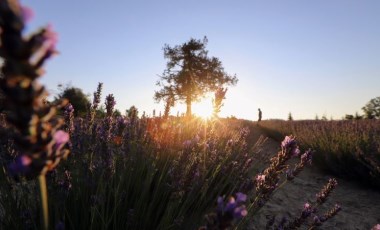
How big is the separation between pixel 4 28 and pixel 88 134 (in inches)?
80.2

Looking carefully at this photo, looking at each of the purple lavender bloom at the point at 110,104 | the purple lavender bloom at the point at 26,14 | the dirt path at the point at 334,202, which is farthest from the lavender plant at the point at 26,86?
the dirt path at the point at 334,202

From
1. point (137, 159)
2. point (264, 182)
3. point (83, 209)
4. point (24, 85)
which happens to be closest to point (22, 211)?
point (83, 209)

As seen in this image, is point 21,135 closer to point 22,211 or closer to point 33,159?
point 33,159

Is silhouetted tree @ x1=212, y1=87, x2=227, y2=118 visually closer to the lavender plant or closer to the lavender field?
→ the lavender field

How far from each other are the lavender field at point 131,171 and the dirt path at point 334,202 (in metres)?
0.02

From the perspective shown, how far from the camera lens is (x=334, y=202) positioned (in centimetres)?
458

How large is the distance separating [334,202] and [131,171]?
9.97ft

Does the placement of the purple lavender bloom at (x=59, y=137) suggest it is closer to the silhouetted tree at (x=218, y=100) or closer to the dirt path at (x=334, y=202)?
the silhouetted tree at (x=218, y=100)

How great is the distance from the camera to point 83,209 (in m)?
2.11

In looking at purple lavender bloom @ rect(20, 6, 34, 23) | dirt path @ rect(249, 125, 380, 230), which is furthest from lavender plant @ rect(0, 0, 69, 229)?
dirt path @ rect(249, 125, 380, 230)

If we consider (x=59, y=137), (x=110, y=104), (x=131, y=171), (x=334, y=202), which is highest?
(x=110, y=104)

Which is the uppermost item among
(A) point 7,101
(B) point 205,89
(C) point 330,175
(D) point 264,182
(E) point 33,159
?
(B) point 205,89

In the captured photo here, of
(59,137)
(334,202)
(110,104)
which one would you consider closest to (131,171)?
(110,104)

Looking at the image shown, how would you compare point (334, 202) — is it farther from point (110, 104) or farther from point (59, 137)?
point (59, 137)
